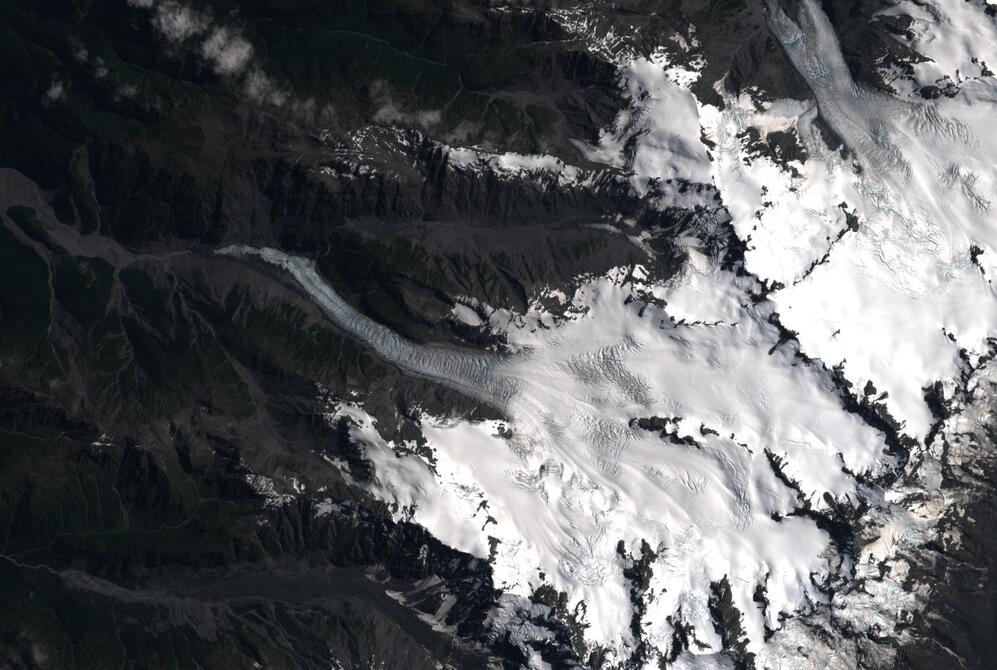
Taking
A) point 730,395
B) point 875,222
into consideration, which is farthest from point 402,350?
point 875,222

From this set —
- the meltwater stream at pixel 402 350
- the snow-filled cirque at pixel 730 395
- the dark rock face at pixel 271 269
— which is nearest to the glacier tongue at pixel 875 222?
the snow-filled cirque at pixel 730 395

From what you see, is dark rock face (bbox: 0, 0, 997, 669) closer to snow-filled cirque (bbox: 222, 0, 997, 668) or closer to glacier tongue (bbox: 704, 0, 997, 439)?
snow-filled cirque (bbox: 222, 0, 997, 668)

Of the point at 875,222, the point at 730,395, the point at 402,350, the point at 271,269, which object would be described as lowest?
the point at 402,350

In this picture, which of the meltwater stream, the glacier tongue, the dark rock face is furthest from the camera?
the glacier tongue

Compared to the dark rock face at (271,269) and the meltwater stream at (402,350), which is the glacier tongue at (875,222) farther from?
the meltwater stream at (402,350)

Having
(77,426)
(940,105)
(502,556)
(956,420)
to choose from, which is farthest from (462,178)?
(956,420)

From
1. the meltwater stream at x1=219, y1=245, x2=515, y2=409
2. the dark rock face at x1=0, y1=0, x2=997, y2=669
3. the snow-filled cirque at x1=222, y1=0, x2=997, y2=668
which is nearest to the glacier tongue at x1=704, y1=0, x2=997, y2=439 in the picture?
the snow-filled cirque at x1=222, y1=0, x2=997, y2=668

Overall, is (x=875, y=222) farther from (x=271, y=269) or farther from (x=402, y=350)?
(x=271, y=269)

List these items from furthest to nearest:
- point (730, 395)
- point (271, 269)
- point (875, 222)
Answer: point (875, 222) → point (730, 395) → point (271, 269)
